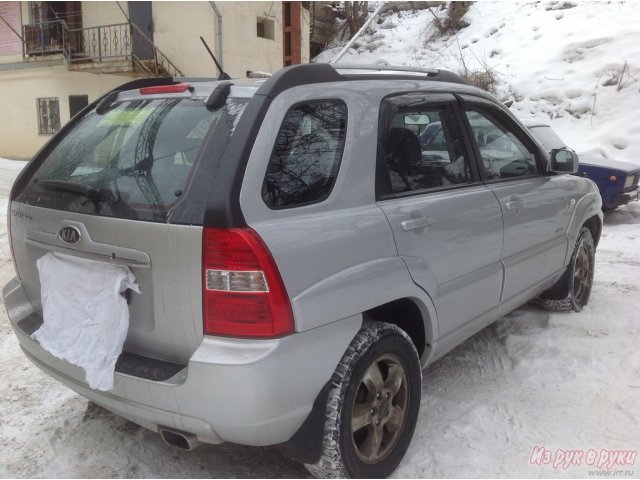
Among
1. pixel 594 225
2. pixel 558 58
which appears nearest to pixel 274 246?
pixel 594 225

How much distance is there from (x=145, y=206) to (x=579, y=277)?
148 inches

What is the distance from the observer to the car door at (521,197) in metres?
3.41

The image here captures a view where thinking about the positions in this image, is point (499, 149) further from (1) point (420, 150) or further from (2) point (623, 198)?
(2) point (623, 198)

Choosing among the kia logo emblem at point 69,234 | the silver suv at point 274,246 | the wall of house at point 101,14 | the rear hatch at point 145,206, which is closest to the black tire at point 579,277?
the silver suv at point 274,246

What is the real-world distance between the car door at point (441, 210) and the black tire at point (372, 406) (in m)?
0.34

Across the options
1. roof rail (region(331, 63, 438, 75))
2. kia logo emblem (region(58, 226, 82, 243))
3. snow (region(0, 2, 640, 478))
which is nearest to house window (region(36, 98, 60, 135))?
snow (region(0, 2, 640, 478))

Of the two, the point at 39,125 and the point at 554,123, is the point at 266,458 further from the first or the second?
the point at 39,125

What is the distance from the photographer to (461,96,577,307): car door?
134 inches

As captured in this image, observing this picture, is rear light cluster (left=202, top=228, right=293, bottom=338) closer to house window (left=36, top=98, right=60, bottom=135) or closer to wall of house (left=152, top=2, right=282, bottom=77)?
wall of house (left=152, top=2, right=282, bottom=77)

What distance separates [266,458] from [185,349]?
92 cm

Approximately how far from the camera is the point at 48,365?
258 cm

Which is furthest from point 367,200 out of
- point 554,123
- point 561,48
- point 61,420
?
point 561,48

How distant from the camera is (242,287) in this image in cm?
204

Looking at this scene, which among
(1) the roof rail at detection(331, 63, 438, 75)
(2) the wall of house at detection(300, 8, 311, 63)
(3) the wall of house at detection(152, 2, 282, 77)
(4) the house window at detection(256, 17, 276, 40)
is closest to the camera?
(1) the roof rail at detection(331, 63, 438, 75)
